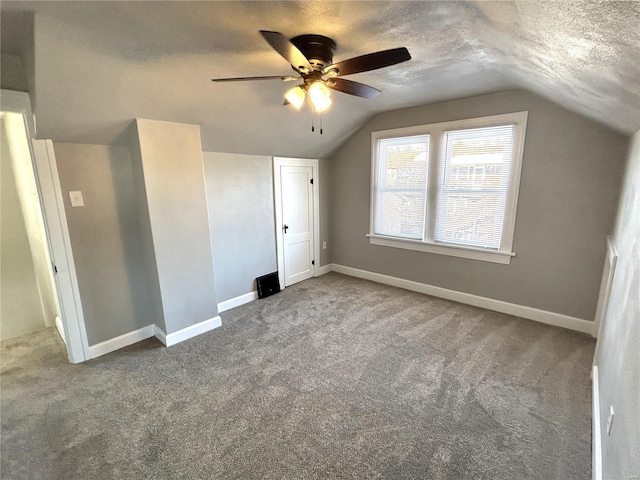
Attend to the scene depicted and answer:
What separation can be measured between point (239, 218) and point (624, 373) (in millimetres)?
3557

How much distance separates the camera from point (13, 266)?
312 cm

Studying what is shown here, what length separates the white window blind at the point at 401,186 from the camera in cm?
384

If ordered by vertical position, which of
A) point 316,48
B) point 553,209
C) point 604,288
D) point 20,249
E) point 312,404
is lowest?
point 312,404

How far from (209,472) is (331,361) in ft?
4.08

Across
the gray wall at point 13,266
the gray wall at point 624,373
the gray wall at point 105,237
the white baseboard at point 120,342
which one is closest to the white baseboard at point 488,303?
the gray wall at point 624,373

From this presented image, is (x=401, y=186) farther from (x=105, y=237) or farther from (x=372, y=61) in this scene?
(x=105, y=237)

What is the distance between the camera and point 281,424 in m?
1.90

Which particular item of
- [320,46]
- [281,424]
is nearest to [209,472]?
[281,424]

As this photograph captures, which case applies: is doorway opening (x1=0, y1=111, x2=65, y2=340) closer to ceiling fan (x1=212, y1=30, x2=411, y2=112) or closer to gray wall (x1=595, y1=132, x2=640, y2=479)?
ceiling fan (x1=212, y1=30, x2=411, y2=112)

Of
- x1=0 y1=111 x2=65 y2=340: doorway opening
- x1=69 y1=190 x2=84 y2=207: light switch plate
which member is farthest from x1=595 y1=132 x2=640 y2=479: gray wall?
x1=0 y1=111 x2=65 y2=340: doorway opening

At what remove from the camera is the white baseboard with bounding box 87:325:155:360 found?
271 cm

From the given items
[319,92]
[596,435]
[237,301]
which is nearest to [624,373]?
[596,435]

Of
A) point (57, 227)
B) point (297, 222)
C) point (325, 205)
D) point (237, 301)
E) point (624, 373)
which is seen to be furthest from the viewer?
point (325, 205)

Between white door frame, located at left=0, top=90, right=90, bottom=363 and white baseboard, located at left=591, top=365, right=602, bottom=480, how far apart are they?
393cm
